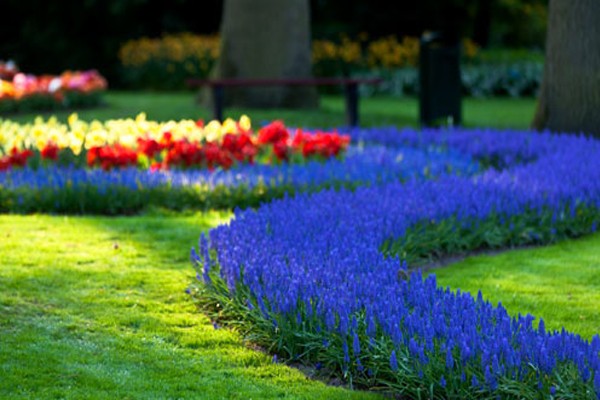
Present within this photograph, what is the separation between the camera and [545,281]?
7102 mm

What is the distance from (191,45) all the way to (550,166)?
16530 millimetres

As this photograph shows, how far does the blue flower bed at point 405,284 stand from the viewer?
455cm

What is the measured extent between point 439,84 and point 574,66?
12.3 feet

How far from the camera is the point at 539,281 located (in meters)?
7.10

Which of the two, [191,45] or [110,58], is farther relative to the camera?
[110,58]

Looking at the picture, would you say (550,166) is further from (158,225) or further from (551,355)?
(551,355)

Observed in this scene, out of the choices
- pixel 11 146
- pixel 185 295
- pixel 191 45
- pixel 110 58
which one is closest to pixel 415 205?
pixel 185 295

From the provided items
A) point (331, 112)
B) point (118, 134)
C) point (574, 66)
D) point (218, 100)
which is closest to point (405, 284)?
point (118, 134)

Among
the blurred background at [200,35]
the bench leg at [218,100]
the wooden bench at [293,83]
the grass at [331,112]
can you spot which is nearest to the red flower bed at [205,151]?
the wooden bench at [293,83]

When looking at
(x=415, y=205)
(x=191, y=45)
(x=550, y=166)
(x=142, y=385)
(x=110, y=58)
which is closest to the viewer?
(x=142, y=385)

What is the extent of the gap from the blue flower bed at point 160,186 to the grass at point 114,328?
2.28ft

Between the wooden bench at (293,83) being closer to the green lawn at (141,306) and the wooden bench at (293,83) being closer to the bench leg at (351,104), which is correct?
the bench leg at (351,104)

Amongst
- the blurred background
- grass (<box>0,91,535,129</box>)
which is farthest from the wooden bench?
the blurred background

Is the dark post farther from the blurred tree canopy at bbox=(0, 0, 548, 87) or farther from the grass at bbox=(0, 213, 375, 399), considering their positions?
the blurred tree canopy at bbox=(0, 0, 548, 87)
